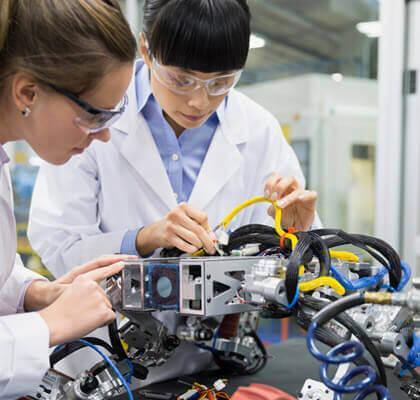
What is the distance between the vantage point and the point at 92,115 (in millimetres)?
880

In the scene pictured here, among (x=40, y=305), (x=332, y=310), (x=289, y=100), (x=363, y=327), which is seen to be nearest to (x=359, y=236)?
(x=363, y=327)

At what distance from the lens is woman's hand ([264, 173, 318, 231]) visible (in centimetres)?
108

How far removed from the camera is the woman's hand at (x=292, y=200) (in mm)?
1081

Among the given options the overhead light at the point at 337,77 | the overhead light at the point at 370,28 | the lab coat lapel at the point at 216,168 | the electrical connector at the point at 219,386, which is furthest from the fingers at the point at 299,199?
the overhead light at the point at 337,77

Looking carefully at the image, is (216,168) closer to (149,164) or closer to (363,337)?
(149,164)

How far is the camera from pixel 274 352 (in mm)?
1316

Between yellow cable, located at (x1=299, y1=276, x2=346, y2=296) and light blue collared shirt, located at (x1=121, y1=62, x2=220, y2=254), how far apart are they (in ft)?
1.95

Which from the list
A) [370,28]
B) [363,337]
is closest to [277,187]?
[363,337]

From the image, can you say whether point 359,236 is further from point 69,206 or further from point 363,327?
point 69,206

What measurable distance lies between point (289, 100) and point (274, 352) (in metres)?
2.17

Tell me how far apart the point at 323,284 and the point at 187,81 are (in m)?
0.53

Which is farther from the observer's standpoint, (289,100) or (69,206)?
(289,100)

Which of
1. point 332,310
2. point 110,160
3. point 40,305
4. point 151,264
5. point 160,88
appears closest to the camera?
point 332,310

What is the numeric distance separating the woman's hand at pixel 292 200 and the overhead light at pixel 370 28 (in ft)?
5.47
